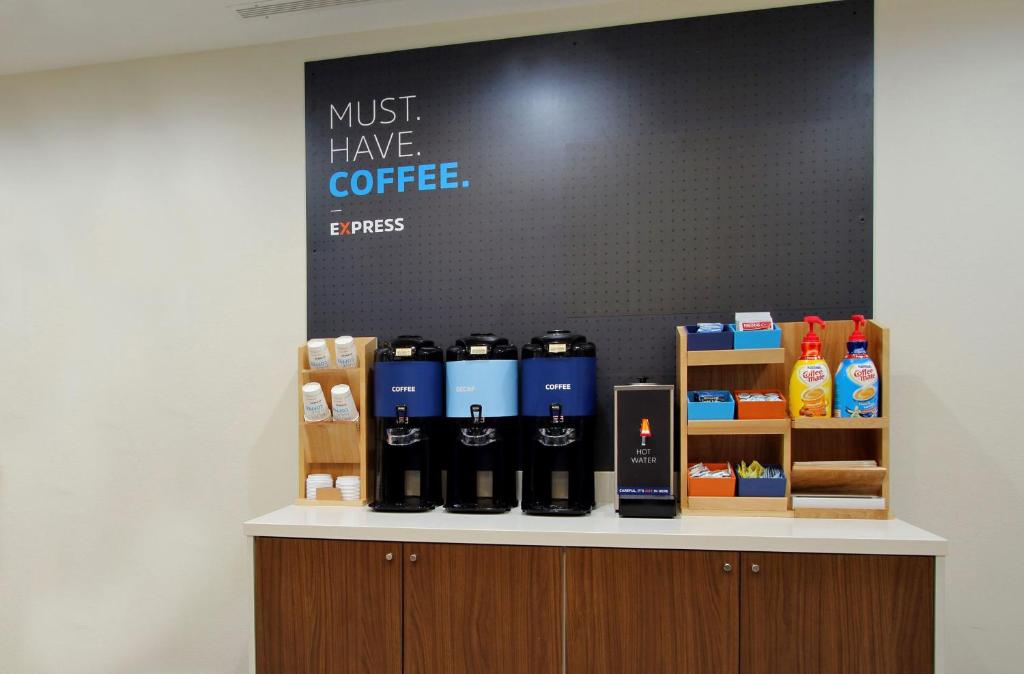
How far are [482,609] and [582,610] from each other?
11.8 inches

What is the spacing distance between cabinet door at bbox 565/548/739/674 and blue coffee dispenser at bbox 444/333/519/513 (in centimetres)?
41

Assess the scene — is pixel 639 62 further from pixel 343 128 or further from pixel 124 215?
pixel 124 215

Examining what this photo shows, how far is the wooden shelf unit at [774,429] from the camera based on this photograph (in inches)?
78.7

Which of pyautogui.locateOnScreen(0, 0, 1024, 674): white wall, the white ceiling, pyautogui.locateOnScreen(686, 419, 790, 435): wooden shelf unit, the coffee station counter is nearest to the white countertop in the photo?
the coffee station counter

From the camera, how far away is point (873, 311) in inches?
87.8

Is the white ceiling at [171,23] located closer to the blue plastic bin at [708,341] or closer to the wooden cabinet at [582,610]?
the blue plastic bin at [708,341]

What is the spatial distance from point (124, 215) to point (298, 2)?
128 cm

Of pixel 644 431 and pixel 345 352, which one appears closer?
pixel 644 431

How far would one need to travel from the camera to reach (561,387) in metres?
2.06

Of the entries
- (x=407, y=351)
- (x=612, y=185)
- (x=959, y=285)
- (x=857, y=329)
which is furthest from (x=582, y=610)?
(x=959, y=285)

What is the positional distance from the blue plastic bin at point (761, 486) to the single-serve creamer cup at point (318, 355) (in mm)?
1527

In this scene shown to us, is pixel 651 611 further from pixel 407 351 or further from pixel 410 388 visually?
pixel 407 351

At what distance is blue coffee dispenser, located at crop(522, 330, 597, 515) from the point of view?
2.05 metres

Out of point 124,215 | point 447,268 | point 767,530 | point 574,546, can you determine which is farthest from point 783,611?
point 124,215
